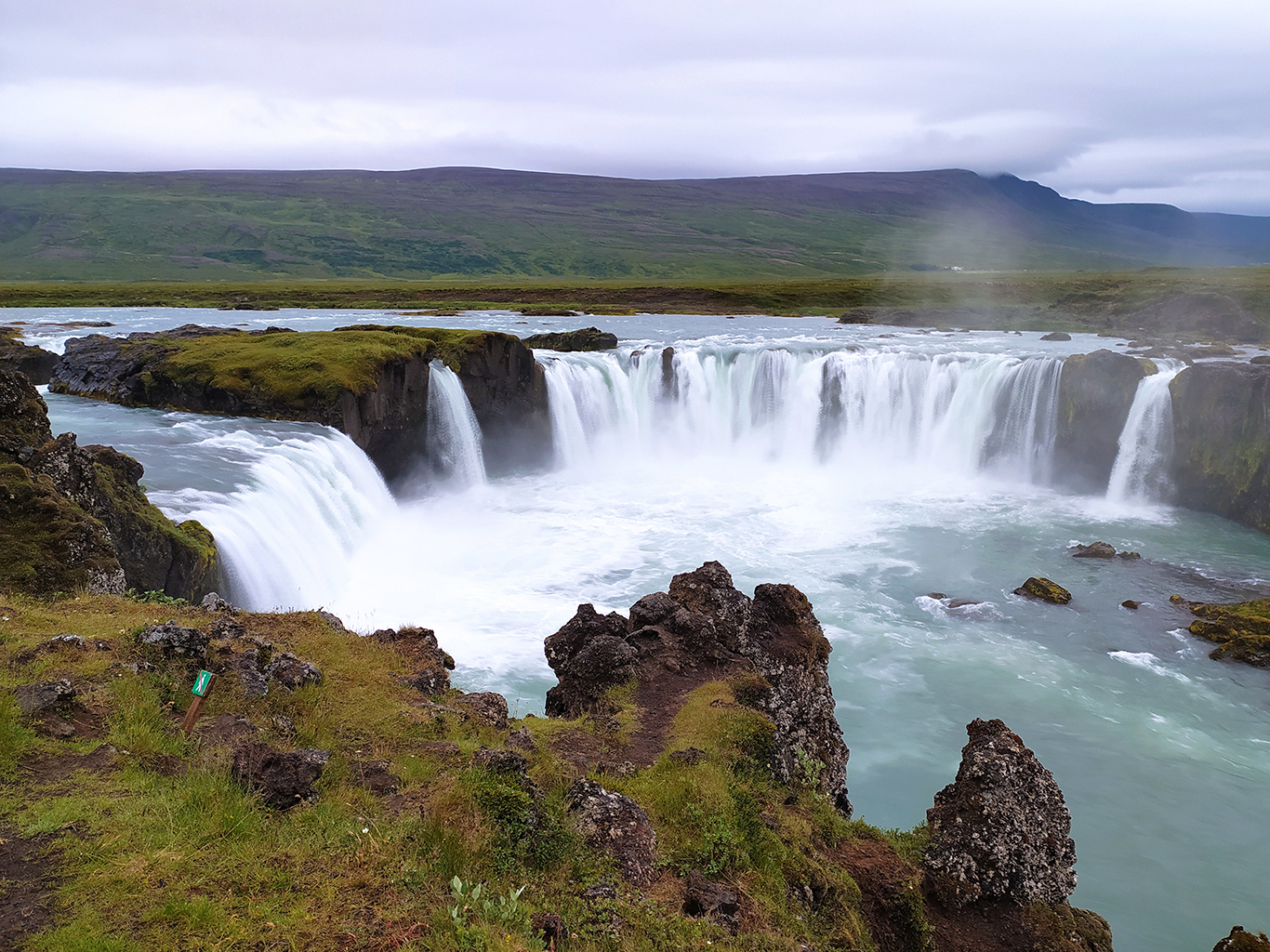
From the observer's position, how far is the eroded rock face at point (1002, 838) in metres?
9.27

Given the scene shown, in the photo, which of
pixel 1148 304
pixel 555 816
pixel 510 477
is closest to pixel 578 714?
pixel 555 816

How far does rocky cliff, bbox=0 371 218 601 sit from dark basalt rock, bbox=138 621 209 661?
3.60 m

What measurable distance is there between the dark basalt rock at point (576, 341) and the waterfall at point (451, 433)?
36.7 feet

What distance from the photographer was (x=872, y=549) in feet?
98.4

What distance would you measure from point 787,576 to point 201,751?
838 inches

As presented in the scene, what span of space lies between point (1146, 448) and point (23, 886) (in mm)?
40355

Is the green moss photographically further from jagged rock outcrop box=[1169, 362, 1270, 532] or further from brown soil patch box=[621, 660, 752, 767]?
jagged rock outcrop box=[1169, 362, 1270, 532]

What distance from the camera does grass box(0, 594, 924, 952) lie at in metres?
5.43

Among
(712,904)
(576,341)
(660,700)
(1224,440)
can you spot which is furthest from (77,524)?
(1224,440)

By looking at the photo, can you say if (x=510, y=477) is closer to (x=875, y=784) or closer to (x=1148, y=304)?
(x=875, y=784)

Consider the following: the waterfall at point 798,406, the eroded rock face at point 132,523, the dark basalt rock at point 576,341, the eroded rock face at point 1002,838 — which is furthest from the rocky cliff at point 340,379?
the eroded rock face at point 1002,838

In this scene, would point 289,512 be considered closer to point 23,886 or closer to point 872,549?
point 23,886

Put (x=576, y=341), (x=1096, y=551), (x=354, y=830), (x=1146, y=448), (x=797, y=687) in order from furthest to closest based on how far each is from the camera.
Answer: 1. (x=576, y=341)
2. (x=1146, y=448)
3. (x=1096, y=551)
4. (x=797, y=687)
5. (x=354, y=830)

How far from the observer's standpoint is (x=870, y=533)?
3189 cm
